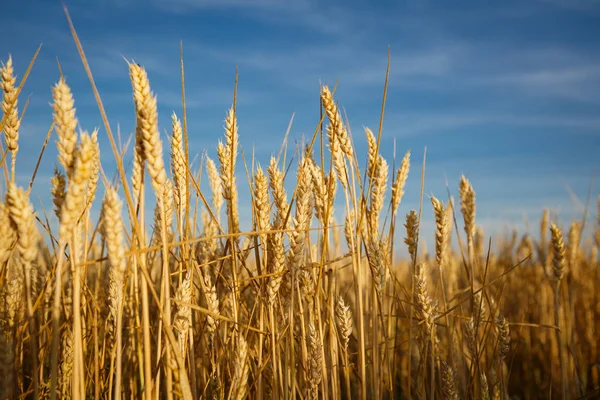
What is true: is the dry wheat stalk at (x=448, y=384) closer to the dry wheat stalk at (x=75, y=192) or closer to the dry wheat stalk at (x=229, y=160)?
the dry wheat stalk at (x=229, y=160)

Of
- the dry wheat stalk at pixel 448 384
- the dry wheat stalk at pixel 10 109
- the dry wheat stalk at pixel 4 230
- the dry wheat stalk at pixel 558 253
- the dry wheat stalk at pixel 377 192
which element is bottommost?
the dry wheat stalk at pixel 448 384

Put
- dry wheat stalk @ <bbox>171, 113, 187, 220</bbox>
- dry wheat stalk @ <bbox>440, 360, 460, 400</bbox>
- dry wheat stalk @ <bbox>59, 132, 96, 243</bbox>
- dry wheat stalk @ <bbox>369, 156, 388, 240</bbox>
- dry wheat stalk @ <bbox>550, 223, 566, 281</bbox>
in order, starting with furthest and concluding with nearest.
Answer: dry wheat stalk @ <bbox>550, 223, 566, 281</bbox> → dry wheat stalk @ <bbox>440, 360, 460, 400</bbox> → dry wheat stalk @ <bbox>369, 156, 388, 240</bbox> → dry wheat stalk @ <bbox>171, 113, 187, 220</bbox> → dry wheat stalk @ <bbox>59, 132, 96, 243</bbox>

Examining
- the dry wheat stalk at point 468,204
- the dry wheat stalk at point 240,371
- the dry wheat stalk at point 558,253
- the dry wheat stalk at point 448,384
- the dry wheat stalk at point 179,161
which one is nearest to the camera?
the dry wheat stalk at point 240,371

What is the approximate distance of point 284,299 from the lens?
1905mm

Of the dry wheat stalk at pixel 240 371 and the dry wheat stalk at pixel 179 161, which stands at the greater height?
the dry wheat stalk at pixel 179 161

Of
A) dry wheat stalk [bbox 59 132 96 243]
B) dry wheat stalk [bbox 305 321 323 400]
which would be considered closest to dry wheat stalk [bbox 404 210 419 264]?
dry wheat stalk [bbox 305 321 323 400]

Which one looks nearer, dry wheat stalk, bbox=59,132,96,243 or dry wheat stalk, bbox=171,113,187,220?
dry wheat stalk, bbox=59,132,96,243

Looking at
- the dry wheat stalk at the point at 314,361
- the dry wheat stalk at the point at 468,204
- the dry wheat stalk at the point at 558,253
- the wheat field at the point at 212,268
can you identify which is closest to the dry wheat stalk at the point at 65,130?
the wheat field at the point at 212,268

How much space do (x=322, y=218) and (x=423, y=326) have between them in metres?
0.78

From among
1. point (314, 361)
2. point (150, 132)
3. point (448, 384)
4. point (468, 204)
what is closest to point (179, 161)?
point (150, 132)

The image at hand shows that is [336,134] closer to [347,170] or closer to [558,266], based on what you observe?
[347,170]

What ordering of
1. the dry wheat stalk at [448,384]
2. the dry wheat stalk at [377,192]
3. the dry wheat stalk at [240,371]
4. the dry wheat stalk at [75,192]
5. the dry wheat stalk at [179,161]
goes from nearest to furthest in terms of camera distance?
the dry wheat stalk at [75,192] < the dry wheat stalk at [240,371] < the dry wheat stalk at [179,161] < the dry wheat stalk at [377,192] < the dry wheat stalk at [448,384]

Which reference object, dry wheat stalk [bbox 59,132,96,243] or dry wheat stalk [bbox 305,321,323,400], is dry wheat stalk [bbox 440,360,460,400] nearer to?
dry wheat stalk [bbox 305,321,323,400]

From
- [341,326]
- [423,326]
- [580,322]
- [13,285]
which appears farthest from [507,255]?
[13,285]
